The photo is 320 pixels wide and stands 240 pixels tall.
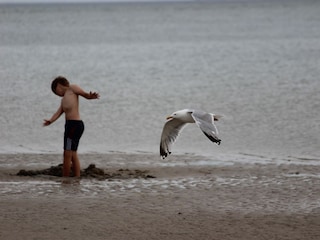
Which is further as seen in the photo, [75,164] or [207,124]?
[75,164]

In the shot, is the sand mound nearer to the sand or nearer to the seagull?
the sand

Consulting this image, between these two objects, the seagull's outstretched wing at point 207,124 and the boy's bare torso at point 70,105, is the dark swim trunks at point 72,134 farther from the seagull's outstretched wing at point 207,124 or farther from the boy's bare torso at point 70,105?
the seagull's outstretched wing at point 207,124

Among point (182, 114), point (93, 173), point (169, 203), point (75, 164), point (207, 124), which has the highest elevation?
point (182, 114)

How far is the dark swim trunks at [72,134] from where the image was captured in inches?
412

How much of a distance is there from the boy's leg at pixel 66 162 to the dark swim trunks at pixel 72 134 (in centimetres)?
7

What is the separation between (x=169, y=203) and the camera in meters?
9.22

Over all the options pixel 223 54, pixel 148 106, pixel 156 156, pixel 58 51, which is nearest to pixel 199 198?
pixel 156 156

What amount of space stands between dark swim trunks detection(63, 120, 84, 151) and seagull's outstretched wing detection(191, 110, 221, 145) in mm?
1575

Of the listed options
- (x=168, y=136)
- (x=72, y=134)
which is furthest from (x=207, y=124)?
(x=72, y=134)

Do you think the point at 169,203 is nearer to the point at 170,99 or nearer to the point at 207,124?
the point at 207,124

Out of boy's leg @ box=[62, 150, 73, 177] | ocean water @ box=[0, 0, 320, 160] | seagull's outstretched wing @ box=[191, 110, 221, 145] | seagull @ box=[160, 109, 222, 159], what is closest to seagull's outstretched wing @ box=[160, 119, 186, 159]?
seagull @ box=[160, 109, 222, 159]

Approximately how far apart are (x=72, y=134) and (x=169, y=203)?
1.93 m

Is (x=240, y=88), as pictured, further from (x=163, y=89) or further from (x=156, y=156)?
(x=156, y=156)

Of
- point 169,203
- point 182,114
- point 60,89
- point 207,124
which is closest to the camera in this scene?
point 169,203
